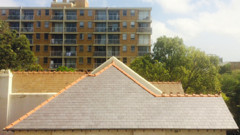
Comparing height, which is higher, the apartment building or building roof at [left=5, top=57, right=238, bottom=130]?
the apartment building

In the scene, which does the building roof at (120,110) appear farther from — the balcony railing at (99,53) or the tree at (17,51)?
the balcony railing at (99,53)

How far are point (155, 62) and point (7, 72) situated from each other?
2398cm

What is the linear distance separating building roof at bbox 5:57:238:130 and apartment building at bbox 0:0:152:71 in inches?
1767

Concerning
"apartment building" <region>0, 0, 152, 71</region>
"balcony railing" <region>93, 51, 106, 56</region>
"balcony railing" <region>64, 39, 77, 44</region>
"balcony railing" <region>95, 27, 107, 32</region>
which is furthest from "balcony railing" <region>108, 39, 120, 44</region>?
"balcony railing" <region>64, 39, 77, 44</region>

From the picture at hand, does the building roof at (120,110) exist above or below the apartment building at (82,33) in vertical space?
below

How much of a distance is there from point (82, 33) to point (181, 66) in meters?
32.0

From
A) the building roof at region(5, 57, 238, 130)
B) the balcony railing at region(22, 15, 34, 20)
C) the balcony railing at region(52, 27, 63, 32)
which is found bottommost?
the building roof at region(5, 57, 238, 130)

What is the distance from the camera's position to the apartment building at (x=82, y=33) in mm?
56375

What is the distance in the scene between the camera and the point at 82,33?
2239 inches

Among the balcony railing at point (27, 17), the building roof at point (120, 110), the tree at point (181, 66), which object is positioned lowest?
the building roof at point (120, 110)

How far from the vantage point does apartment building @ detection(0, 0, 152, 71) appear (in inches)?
2219

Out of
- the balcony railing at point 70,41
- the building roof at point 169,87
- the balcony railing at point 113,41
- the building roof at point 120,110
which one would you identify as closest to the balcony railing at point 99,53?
the balcony railing at point 113,41

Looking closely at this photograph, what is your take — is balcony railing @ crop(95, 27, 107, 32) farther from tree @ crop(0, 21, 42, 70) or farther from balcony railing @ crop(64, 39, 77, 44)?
tree @ crop(0, 21, 42, 70)

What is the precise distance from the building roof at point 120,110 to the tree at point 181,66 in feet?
63.4
